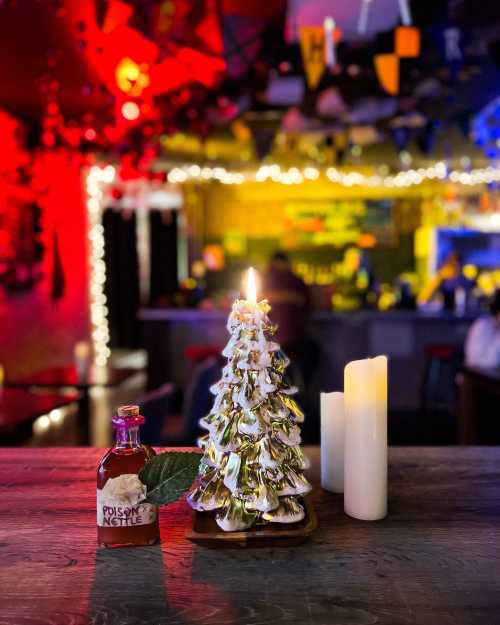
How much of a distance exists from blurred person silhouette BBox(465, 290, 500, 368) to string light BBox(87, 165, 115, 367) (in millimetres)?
5181

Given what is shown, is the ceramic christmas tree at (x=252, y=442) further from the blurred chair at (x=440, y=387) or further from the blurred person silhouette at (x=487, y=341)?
the blurred chair at (x=440, y=387)

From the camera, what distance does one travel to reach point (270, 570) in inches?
34.7

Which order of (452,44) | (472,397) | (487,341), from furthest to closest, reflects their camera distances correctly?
1. (452,44)
2. (487,341)
3. (472,397)

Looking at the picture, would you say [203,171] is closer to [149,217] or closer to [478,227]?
[149,217]

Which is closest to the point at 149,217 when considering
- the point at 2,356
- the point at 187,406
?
the point at 2,356

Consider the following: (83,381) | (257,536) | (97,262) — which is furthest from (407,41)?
(97,262)

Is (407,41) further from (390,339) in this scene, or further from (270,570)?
(270,570)

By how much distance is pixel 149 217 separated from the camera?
991 centimetres

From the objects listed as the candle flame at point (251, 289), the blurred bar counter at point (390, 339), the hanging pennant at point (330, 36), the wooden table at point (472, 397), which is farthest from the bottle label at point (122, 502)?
the blurred bar counter at point (390, 339)

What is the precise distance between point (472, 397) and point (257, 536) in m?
2.91

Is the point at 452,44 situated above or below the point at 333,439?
above

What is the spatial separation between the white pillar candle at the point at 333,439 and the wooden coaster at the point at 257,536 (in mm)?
198

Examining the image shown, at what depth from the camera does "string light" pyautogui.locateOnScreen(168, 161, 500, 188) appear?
9.35 m

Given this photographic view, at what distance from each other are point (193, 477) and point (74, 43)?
148 inches
